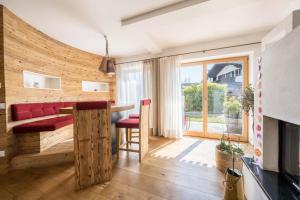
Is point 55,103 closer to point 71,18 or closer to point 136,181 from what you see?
point 71,18

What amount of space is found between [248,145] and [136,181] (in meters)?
2.69

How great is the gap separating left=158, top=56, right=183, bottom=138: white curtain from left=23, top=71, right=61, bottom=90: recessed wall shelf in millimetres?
2559

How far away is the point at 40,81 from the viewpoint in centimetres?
320

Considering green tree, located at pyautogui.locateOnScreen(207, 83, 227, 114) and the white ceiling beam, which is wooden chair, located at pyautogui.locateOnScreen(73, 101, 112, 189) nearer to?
the white ceiling beam

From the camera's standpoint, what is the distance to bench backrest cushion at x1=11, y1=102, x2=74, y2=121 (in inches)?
95.4

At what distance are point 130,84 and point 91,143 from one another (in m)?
2.85

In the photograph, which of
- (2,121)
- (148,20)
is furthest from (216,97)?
(2,121)

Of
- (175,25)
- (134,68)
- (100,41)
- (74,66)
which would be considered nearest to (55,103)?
(74,66)

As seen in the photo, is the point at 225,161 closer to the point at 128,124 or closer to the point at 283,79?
the point at 283,79

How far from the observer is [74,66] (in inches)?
154

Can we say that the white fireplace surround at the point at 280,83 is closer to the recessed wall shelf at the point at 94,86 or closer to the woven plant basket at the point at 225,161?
the woven plant basket at the point at 225,161

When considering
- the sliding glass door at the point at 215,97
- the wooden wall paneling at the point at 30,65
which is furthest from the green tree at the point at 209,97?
the wooden wall paneling at the point at 30,65

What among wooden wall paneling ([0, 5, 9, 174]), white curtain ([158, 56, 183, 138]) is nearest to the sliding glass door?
white curtain ([158, 56, 183, 138])

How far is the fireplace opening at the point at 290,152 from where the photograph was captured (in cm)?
128
